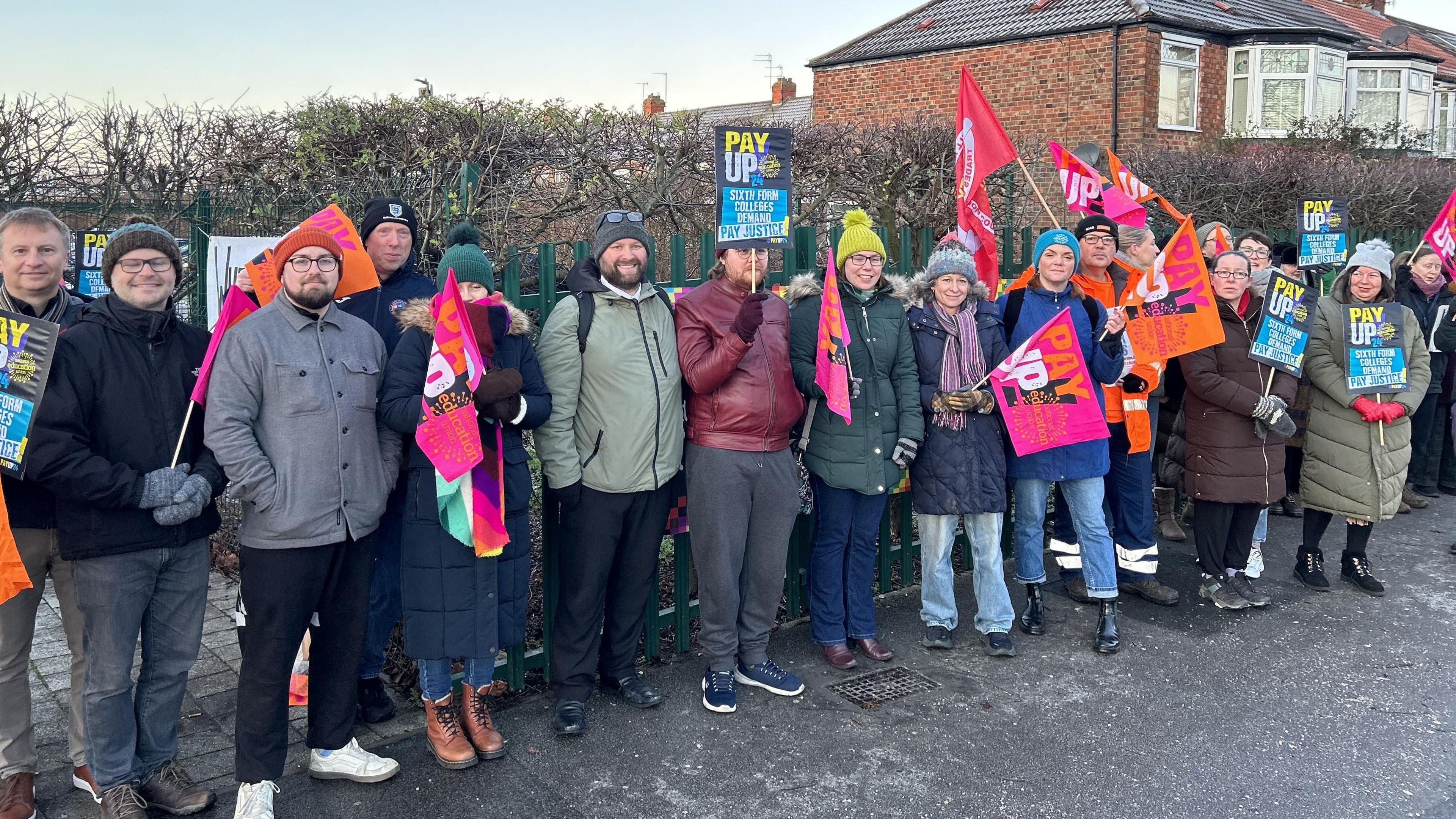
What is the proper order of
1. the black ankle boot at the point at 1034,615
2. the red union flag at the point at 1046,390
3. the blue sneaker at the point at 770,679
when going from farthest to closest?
the black ankle boot at the point at 1034,615, the red union flag at the point at 1046,390, the blue sneaker at the point at 770,679

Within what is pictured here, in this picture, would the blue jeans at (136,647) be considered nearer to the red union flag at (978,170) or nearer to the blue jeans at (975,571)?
the blue jeans at (975,571)

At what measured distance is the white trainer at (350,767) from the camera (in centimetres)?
397

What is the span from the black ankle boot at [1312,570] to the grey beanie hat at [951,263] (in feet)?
9.64

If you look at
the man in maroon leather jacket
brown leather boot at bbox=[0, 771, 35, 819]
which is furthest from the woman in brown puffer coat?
brown leather boot at bbox=[0, 771, 35, 819]

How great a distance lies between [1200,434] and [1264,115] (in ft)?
68.3

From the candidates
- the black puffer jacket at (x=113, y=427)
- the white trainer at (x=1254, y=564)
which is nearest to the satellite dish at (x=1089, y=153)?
the white trainer at (x=1254, y=564)

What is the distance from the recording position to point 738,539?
473cm

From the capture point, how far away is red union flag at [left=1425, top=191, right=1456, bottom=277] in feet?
27.1

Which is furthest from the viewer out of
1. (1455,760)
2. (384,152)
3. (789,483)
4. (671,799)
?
(384,152)

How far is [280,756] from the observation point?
374 centimetres

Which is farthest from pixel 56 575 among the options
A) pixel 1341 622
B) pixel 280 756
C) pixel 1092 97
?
pixel 1092 97

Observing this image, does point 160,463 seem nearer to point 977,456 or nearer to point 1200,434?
point 977,456

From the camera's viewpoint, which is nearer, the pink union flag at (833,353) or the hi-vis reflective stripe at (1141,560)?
the pink union flag at (833,353)

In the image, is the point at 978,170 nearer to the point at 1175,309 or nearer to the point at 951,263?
the point at 951,263
